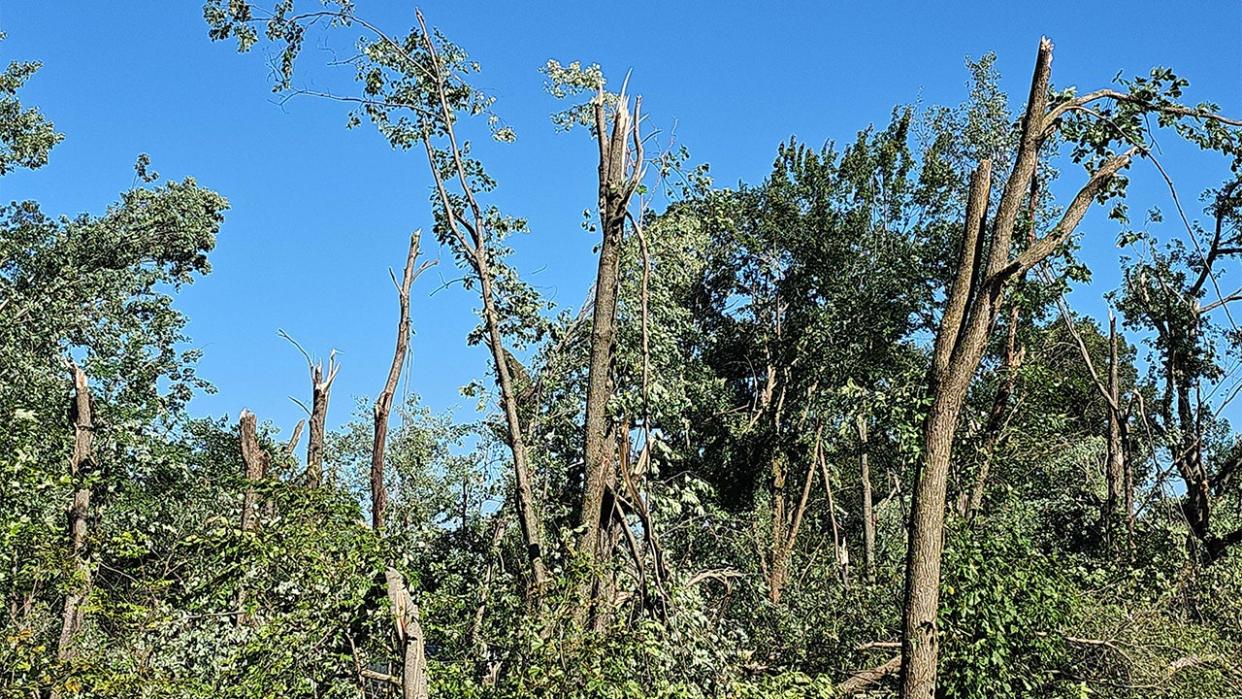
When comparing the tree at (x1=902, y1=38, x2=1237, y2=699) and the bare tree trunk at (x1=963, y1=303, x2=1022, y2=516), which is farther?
the bare tree trunk at (x1=963, y1=303, x2=1022, y2=516)

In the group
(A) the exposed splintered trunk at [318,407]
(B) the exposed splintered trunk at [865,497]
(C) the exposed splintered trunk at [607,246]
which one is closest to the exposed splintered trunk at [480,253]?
(C) the exposed splintered trunk at [607,246]

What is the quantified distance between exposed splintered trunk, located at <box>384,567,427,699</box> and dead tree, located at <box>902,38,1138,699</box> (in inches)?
134

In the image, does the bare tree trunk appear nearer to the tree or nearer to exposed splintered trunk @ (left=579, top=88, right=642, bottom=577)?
the tree

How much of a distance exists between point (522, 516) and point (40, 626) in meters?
5.05

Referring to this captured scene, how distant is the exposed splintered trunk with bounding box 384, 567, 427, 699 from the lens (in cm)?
665

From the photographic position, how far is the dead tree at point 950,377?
7797 mm

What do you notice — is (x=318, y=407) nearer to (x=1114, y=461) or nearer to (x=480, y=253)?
(x=480, y=253)

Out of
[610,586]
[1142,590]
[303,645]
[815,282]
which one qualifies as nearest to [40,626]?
→ [303,645]

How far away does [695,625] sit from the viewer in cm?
802

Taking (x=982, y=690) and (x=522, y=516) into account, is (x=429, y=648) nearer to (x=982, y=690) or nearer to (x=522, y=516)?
(x=522, y=516)

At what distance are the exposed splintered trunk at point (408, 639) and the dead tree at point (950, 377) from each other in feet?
11.2

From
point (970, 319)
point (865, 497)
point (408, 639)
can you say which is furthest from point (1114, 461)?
point (408, 639)

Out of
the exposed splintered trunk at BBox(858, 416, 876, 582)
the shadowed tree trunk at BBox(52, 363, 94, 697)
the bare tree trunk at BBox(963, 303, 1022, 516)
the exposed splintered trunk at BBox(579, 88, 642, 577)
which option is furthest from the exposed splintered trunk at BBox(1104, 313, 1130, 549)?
the shadowed tree trunk at BBox(52, 363, 94, 697)

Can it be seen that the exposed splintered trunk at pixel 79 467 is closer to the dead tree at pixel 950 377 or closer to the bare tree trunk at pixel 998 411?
the dead tree at pixel 950 377
